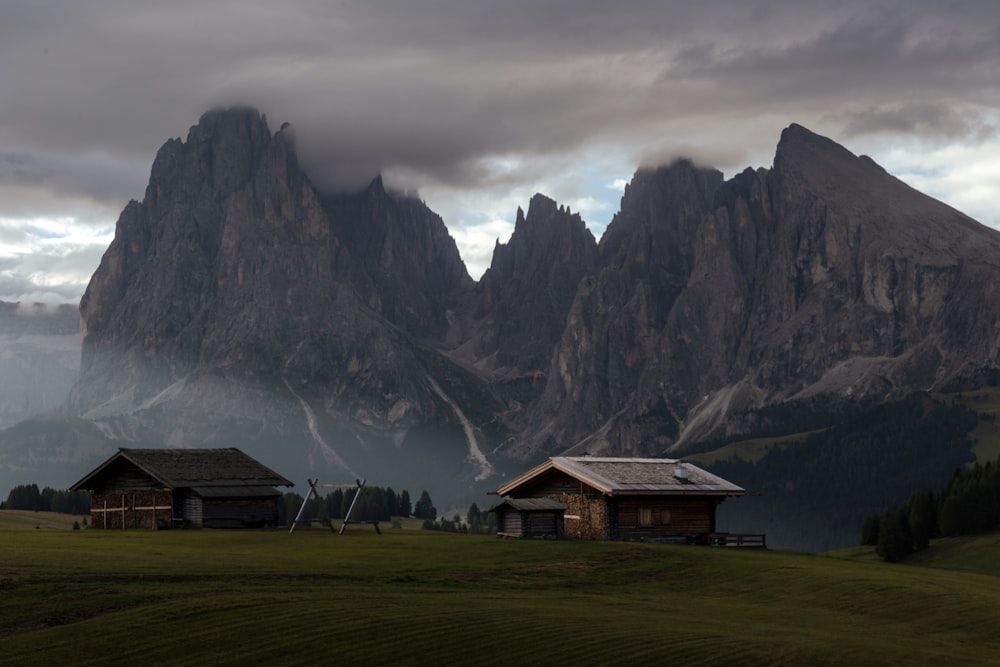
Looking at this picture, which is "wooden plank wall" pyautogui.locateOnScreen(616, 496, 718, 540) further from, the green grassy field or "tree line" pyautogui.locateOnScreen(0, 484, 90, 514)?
"tree line" pyautogui.locateOnScreen(0, 484, 90, 514)

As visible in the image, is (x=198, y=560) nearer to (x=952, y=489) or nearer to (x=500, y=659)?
(x=500, y=659)

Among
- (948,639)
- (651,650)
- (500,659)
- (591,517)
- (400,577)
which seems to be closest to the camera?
(500,659)

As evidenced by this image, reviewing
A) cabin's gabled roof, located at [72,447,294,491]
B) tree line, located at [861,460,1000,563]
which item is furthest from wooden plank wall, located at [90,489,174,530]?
tree line, located at [861,460,1000,563]

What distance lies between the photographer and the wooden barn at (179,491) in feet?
294

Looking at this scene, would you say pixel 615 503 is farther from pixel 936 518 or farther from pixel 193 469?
pixel 936 518

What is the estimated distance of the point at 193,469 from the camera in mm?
92250

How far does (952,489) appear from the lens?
157 m

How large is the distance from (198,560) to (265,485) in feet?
127

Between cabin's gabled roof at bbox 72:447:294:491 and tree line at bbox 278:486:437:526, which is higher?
cabin's gabled roof at bbox 72:447:294:491

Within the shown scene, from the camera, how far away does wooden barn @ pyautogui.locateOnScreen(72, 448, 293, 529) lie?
89500 mm

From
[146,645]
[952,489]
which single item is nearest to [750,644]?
[146,645]

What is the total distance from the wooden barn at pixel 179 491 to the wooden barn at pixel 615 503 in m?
18.8

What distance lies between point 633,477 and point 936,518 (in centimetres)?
8120

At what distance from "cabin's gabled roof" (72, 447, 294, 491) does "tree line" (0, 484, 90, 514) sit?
174ft
